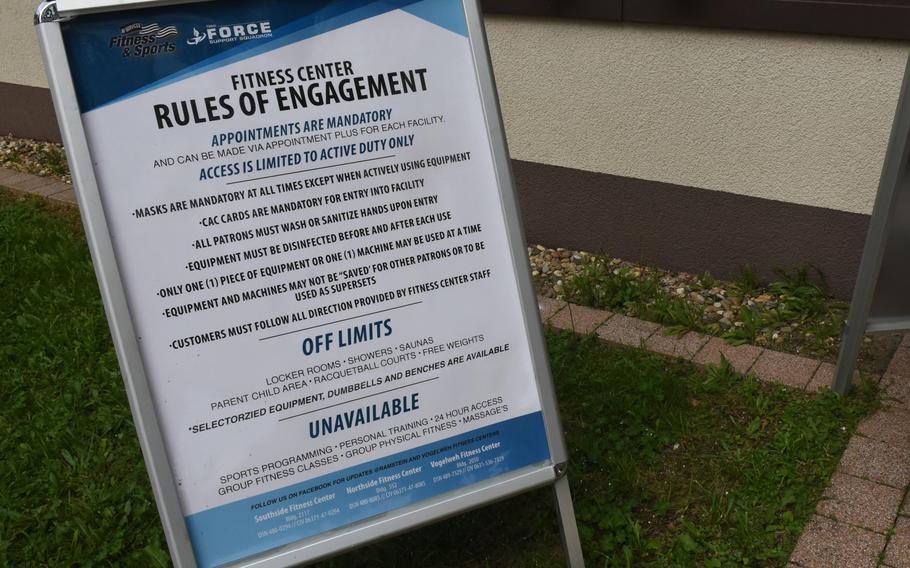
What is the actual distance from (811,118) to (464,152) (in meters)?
2.06

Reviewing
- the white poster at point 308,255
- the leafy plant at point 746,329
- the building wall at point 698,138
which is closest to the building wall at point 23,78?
the building wall at point 698,138

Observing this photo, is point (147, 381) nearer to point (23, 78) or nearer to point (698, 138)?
point (698, 138)

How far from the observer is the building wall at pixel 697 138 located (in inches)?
148

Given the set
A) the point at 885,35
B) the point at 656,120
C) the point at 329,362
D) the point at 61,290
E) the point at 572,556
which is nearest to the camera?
the point at 329,362

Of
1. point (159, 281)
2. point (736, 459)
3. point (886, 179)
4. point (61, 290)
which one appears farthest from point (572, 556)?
point (61, 290)

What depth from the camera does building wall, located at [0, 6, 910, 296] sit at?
3758 millimetres

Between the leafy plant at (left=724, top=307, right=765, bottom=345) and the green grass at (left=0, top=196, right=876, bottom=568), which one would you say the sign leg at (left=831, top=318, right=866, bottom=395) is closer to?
the green grass at (left=0, top=196, right=876, bottom=568)

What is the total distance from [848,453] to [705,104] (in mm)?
1706

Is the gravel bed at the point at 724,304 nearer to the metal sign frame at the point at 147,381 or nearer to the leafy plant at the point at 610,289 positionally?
the leafy plant at the point at 610,289

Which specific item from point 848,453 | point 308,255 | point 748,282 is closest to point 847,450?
point 848,453

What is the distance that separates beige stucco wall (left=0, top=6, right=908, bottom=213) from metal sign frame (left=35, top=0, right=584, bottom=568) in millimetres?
1951

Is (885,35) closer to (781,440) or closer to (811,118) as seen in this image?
(811,118)

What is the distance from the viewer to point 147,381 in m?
2.08

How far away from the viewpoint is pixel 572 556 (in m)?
2.59
